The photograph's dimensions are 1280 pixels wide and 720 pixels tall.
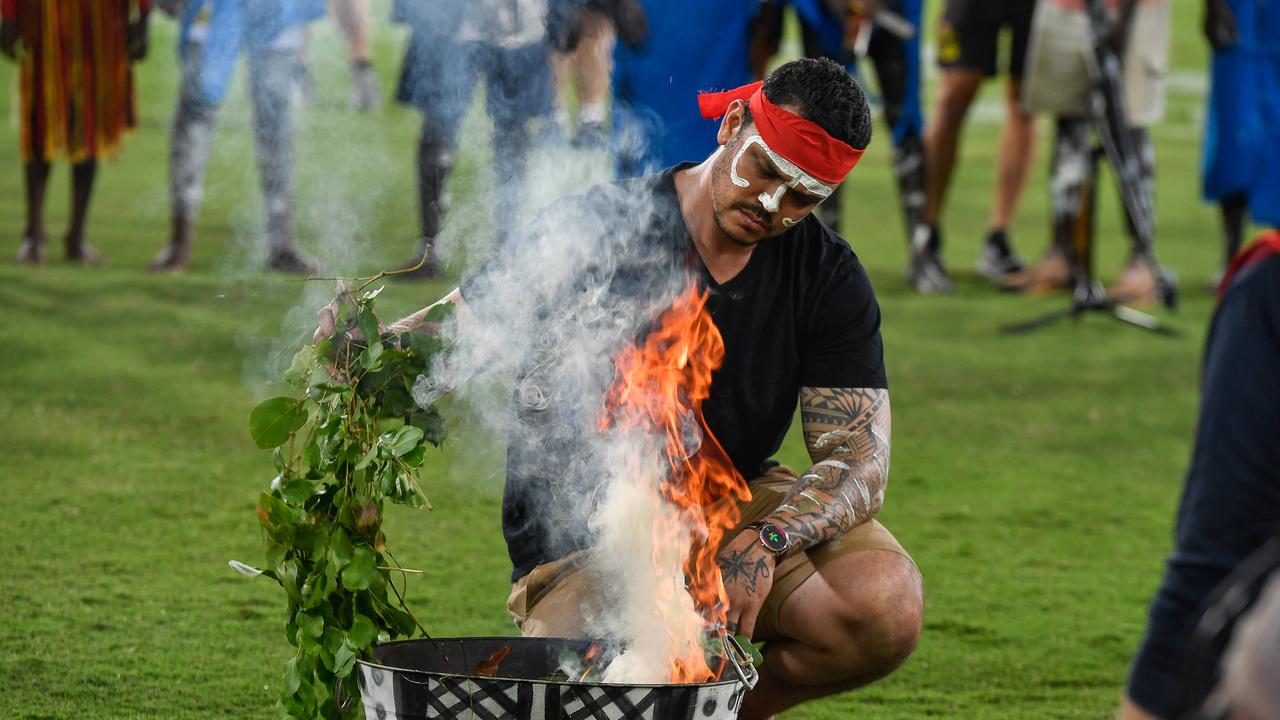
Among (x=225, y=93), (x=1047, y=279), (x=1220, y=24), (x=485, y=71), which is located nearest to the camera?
(x=485, y=71)

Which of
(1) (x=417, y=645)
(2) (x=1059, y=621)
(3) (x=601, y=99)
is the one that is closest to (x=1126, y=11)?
(3) (x=601, y=99)

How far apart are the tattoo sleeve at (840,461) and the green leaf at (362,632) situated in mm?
842

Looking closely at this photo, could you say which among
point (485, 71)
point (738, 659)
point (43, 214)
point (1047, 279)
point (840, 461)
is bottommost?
point (1047, 279)

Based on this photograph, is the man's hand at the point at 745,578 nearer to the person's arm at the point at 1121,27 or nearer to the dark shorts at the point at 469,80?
the dark shorts at the point at 469,80

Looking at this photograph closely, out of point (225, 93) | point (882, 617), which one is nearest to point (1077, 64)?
point (225, 93)

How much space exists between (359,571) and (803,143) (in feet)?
3.64

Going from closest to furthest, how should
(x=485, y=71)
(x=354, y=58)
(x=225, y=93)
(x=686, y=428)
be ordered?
(x=686, y=428) → (x=485, y=71) → (x=225, y=93) → (x=354, y=58)

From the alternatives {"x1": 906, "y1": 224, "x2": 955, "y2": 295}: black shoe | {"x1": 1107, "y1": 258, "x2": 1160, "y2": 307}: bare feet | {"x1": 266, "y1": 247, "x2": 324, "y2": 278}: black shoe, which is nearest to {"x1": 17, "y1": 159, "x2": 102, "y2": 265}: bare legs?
{"x1": 266, "y1": 247, "x2": 324, "y2": 278}: black shoe

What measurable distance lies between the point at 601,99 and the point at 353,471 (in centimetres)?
528

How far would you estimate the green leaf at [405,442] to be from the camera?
8.22 ft

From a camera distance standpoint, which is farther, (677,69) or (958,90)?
(958,90)

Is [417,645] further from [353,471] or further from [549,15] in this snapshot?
[549,15]

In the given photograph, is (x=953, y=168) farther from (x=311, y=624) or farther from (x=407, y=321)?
(x=311, y=624)

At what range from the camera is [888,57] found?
8.09 metres
